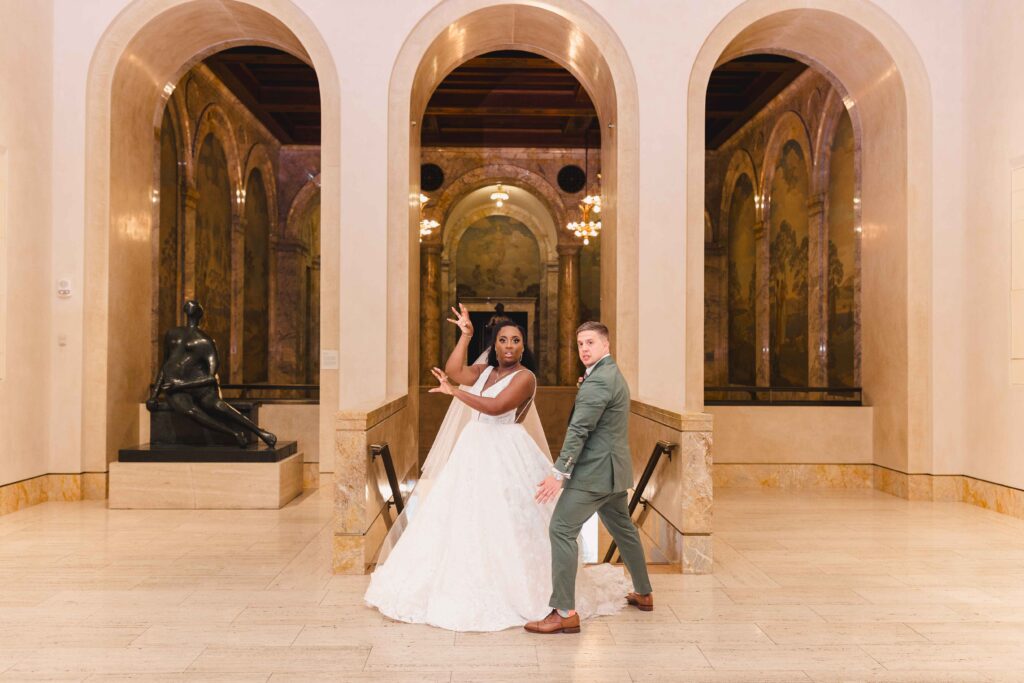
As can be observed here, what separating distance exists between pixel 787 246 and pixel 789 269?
480 millimetres

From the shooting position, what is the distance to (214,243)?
15922 millimetres

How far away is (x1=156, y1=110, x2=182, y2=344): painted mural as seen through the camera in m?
13.2

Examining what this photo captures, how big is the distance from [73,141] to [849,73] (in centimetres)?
935

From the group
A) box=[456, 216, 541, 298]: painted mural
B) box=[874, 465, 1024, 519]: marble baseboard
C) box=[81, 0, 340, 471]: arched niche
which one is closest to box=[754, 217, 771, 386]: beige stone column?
box=[874, 465, 1024, 519]: marble baseboard

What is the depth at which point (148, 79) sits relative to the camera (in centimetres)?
1025

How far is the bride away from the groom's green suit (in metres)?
0.28

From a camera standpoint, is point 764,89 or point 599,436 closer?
point 599,436

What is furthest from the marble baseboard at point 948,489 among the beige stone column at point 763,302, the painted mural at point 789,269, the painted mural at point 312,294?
the painted mural at point 312,294

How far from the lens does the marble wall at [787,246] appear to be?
536 inches

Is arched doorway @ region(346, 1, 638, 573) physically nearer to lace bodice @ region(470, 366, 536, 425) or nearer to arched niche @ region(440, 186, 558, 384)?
lace bodice @ region(470, 366, 536, 425)

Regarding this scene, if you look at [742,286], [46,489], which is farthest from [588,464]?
[742,286]

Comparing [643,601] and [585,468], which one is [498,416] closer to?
[585,468]

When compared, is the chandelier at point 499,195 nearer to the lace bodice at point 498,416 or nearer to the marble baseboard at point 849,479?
the marble baseboard at point 849,479

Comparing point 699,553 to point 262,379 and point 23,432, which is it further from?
point 262,379
